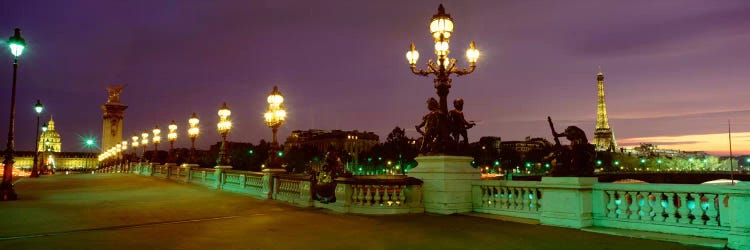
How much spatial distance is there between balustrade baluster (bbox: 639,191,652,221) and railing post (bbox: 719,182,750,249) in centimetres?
165

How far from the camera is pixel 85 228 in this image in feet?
39.4

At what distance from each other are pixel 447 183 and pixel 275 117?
9780mm

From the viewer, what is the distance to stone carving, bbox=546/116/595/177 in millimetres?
12383

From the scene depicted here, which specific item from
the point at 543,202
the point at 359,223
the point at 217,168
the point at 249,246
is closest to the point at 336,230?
the point at 359,223

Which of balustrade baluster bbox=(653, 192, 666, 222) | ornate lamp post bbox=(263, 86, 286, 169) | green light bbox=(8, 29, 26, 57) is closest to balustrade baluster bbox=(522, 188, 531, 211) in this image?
balustrade baluster bbox=(653, 192, 666, 222)

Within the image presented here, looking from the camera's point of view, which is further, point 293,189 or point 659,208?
point 293,189

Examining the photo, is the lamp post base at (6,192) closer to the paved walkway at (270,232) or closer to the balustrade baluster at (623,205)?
the paved walkway at (270,232)

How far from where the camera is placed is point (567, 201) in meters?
12.1

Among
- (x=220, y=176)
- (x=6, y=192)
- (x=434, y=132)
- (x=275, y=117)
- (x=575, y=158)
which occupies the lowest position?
(x=6, y=192)

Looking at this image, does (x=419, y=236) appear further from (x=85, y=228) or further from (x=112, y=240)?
(x=85, y=228)

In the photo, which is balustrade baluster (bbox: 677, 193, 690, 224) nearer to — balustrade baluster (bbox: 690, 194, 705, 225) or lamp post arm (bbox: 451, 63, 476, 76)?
balustrade baluster (bbox: 690, 194, 705, 225)

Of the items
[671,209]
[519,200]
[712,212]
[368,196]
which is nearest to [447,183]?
[519,200]

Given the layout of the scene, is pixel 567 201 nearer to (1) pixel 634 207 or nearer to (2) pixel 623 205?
(2) pixel 623 205

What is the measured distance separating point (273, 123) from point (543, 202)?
12900 mm
